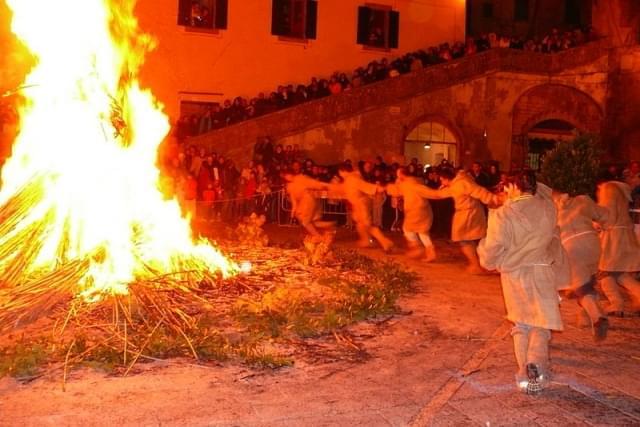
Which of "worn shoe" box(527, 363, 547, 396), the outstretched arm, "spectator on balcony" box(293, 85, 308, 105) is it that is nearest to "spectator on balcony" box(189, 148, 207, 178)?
"spectator on balcony" box(293, 85, 308, 105)

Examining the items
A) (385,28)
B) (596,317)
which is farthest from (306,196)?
(385,28)

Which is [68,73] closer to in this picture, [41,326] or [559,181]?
[41,326]

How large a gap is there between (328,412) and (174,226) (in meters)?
4.81

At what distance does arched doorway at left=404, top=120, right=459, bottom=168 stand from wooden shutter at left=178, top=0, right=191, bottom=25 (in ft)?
26.3

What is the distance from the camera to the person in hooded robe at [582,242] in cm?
732

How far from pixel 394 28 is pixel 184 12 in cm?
769

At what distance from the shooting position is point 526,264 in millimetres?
5758

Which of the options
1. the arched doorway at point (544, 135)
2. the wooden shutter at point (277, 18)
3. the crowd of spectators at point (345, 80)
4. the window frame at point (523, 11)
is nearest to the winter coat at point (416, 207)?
the crowd of spectators at point (345, 80)

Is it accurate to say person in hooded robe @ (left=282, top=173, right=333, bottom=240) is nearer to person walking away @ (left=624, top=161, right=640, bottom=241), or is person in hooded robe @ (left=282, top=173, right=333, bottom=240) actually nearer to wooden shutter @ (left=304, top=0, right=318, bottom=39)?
person walking away @ (left=624, top=161, right=640, bottom=241)

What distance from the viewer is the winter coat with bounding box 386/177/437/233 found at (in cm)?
1277

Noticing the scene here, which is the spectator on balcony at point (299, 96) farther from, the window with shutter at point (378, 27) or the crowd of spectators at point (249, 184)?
the window with shutter at point (378, 27)

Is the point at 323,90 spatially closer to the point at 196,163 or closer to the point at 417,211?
the point at 196,163

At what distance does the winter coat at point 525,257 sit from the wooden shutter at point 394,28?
70.5ft

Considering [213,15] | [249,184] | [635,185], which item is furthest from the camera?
[213,15]
